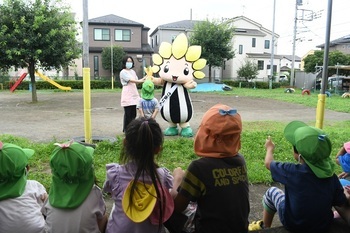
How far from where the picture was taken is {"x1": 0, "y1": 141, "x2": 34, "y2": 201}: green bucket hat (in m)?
2.04

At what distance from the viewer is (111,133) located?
24.2ft

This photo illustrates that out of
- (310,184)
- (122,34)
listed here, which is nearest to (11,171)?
(310,184)

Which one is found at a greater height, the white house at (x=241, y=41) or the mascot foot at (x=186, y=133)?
the white house at (x=241, y=41)

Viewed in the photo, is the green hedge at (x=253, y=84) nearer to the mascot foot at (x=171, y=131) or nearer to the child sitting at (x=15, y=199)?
the mascot foot at (x=171, y=131)

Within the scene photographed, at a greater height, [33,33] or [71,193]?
[33,33]

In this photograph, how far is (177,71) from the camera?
671 cm

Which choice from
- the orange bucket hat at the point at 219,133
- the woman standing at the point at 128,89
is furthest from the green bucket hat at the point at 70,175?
the woman standing at the point at 128,89

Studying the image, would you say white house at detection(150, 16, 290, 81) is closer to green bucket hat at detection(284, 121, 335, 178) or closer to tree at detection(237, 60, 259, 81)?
tree at detection(237, 60, 259, 81)

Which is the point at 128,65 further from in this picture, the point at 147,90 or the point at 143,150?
the point at 143,150

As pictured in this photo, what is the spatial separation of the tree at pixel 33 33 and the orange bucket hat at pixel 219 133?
42.8 ft

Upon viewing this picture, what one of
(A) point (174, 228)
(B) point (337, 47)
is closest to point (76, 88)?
(A) point (174, 228)

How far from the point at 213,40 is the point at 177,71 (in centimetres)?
2416

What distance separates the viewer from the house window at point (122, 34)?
34500mm

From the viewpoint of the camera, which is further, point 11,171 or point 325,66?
point 325,66
